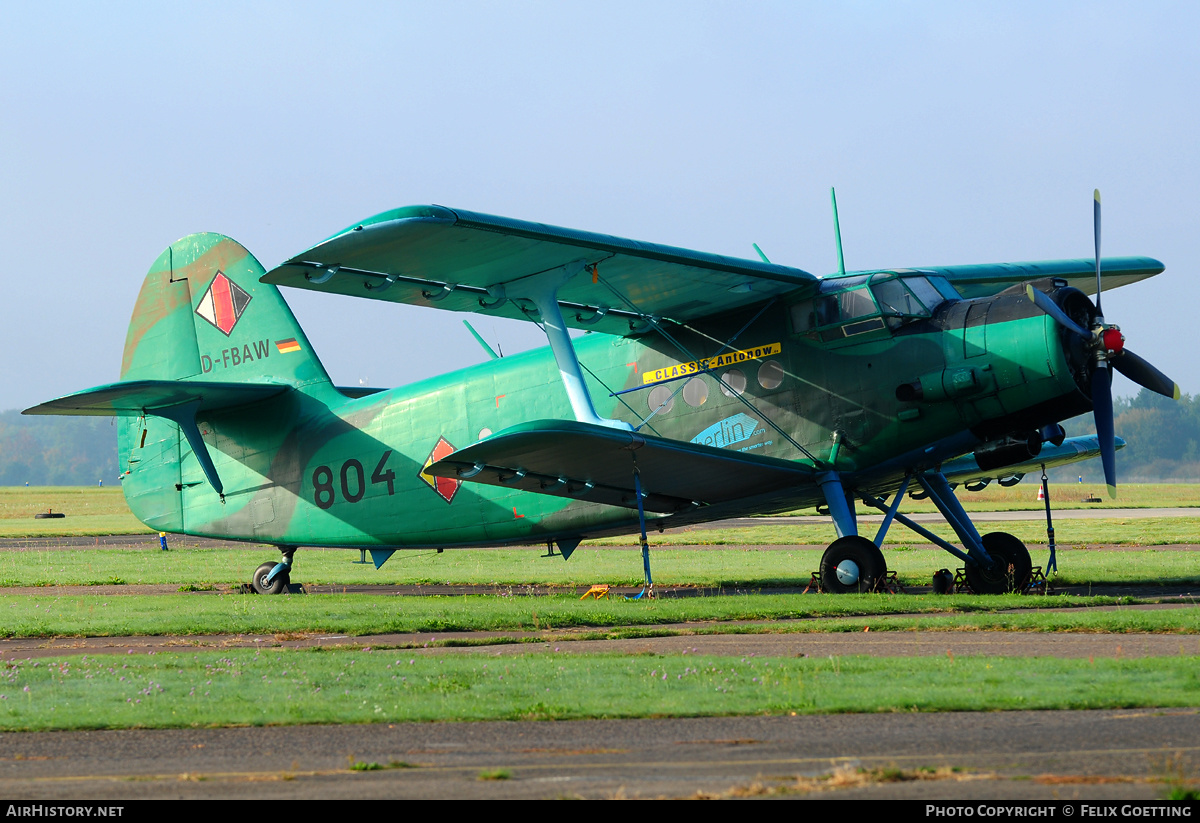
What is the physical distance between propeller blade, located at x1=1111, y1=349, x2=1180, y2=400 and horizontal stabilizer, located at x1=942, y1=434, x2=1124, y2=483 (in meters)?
2.34

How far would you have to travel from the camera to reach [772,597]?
13.7m

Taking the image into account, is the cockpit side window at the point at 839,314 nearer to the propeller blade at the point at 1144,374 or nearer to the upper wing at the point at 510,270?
the upper wing at the point at 510,270

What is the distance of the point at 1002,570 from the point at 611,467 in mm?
5550

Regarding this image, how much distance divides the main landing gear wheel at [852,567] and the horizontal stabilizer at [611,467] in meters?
1.18

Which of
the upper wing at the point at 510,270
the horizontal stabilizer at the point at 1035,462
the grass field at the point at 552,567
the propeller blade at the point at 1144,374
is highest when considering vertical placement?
the upper wing at the point at 510,270

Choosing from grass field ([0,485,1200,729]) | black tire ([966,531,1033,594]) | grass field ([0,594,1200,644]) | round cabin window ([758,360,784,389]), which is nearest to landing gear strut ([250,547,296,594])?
grass field ([0,485,1200,729])

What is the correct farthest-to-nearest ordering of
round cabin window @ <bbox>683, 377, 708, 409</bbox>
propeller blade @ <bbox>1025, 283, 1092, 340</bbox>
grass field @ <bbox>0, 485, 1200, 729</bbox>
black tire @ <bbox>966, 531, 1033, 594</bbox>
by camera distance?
1. round cabin window @ <bbox>683, 377, 708, 409</bbox>
2. black tire @ <bbox>966, 531, 1033, 594</bbox>
3. propeller blade @ <bbox>1025, 283, 1092, 340</bbox>
4. grass field @ <bbox>0, 485, 1200, 729</bbox>

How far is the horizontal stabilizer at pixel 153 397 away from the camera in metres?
16.1

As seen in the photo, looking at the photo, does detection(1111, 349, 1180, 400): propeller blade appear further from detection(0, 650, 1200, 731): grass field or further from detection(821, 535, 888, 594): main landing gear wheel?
detection(0, 650, 1200, 731): grass field

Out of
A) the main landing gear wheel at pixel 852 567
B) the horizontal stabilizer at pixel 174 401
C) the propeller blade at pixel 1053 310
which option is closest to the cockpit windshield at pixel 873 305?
the propeller blade at pixel 1053 310

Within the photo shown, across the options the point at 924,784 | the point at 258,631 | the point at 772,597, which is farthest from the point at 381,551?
the point at 924,784

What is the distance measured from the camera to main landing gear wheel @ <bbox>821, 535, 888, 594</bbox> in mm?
13578

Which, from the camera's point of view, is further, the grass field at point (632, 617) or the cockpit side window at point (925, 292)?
the cockpit side window at point (925, 292)
